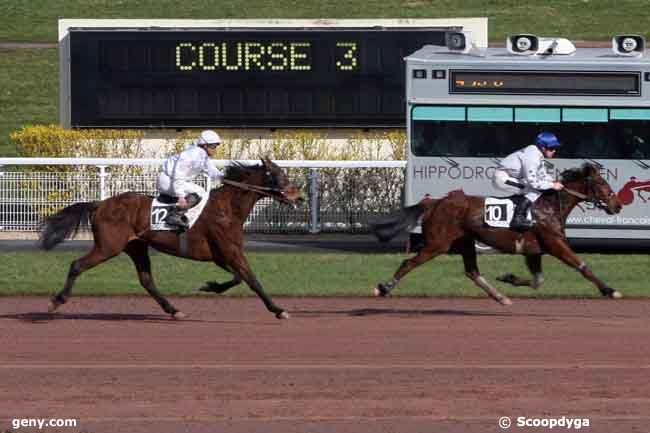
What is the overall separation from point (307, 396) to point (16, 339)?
3.76m

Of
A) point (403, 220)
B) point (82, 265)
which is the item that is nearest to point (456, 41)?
point (403, 220)

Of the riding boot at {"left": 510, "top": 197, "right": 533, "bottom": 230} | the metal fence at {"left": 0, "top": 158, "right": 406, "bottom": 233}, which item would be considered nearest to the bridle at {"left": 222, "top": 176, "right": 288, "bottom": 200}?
the riding boot at {"left": 510, "top": 197, "right": 533, "bottom": 230}

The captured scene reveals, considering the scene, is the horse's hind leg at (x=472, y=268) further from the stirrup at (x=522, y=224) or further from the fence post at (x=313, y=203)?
the fence post at (x=313, y=203)

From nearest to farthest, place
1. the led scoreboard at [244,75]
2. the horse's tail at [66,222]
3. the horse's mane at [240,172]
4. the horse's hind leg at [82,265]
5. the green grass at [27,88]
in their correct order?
1. the horse's hind leg at [82,265]
2. the horse's mane at [240,172]
3. the horse's tail at [66,222]
4. the led scoreboard at [244,75]
5. the green grass at [27,88]

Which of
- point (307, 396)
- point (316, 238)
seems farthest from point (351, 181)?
point (307, 396)

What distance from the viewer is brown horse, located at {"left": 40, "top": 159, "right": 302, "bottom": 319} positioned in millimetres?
14305

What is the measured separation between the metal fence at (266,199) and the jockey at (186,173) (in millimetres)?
9253

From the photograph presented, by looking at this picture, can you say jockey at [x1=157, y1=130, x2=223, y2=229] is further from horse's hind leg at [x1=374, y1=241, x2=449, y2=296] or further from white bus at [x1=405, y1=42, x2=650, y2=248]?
white bus at [x1=405, y1=42, x2=650, y2=248]

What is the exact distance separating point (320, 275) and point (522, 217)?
4.15 meters

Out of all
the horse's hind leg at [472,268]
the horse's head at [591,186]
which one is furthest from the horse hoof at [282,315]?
the horse's head at [591,186]

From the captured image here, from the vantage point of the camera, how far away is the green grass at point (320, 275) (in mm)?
17375

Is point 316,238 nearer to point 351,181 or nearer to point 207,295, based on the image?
point 351,181

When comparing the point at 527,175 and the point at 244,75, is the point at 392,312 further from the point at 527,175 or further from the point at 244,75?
the point at 244,75

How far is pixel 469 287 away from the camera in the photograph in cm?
1767
